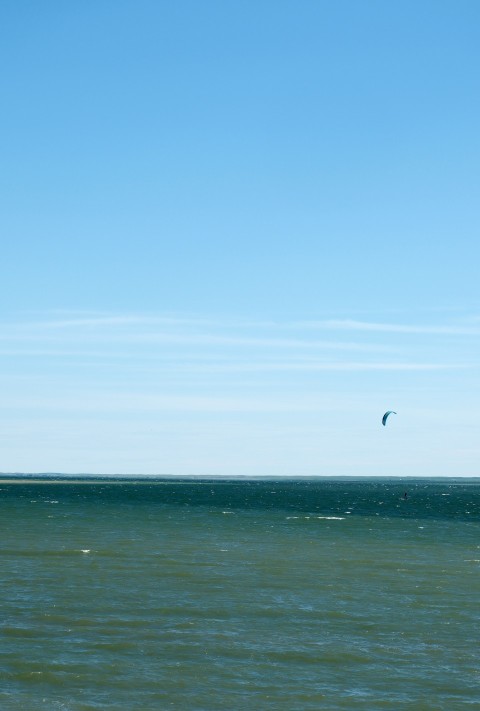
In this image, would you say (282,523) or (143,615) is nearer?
(143,615)

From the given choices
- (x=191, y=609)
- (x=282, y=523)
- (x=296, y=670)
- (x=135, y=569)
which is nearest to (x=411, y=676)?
(x=296, y=670)

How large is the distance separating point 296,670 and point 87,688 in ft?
23.3

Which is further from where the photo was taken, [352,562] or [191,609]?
[352,562]

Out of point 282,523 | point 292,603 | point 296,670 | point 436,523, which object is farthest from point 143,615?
point 436,523

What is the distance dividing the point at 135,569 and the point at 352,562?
16460 mm

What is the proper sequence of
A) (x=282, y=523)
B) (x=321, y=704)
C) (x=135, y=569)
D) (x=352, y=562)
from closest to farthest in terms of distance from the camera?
(x=321, y=704)
(x=135, y=569)
(x=352, y=562)
(x=282, y=523)

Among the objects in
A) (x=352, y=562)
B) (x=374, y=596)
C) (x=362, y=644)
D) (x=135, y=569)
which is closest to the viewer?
(x=362, y=644)

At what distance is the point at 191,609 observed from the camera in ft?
127

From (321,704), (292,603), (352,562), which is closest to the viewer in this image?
(321,704)

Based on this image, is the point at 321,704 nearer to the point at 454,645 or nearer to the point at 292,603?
the point at 454,645

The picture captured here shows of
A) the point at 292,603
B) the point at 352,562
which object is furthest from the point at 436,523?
the point at 292,603

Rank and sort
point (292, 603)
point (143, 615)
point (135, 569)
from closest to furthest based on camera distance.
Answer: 1. point (143, 615)
2. point (292, 603)
3. point (135, 569)

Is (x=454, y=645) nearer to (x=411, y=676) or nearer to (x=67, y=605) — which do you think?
(x=411, y=676)

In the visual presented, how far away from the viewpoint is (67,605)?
39000mm
